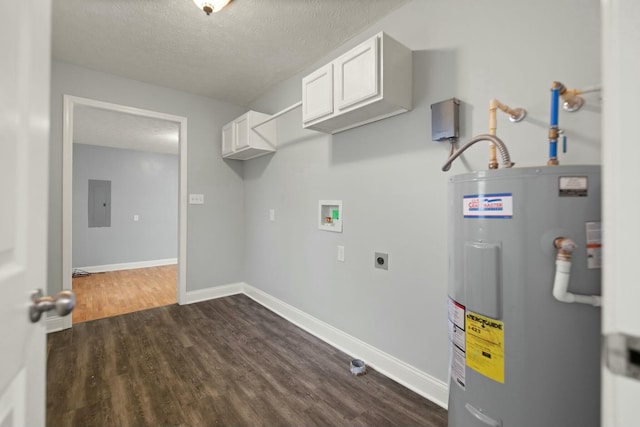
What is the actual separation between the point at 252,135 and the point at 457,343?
2798 millimetres

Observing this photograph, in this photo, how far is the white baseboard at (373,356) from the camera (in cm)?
179

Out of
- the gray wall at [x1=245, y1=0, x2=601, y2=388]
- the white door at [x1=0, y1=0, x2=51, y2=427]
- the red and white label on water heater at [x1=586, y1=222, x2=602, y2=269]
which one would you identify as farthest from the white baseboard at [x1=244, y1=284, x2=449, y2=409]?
the white door at [x1=0, y1=0, x2=51, y2=427]

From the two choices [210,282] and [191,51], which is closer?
[191,51]

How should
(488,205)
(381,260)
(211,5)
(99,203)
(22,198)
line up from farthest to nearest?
(99,203) → (381,260) → (211,5) → (488,205) → (22,198)

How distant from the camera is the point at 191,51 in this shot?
2.62 m

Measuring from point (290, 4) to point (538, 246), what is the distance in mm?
2141

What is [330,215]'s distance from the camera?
8.52 feet

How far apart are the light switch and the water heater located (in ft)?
10.8

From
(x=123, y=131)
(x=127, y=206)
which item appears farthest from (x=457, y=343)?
(x=127, y=206)

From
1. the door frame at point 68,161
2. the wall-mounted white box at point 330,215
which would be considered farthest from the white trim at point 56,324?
the wall-mounted white box at point 330,215

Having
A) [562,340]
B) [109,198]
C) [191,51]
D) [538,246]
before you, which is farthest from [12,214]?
[109,198]

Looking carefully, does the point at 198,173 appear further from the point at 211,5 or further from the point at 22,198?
the point at 22,198

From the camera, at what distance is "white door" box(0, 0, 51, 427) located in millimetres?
528

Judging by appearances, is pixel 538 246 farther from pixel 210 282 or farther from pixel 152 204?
pixel 152 204
